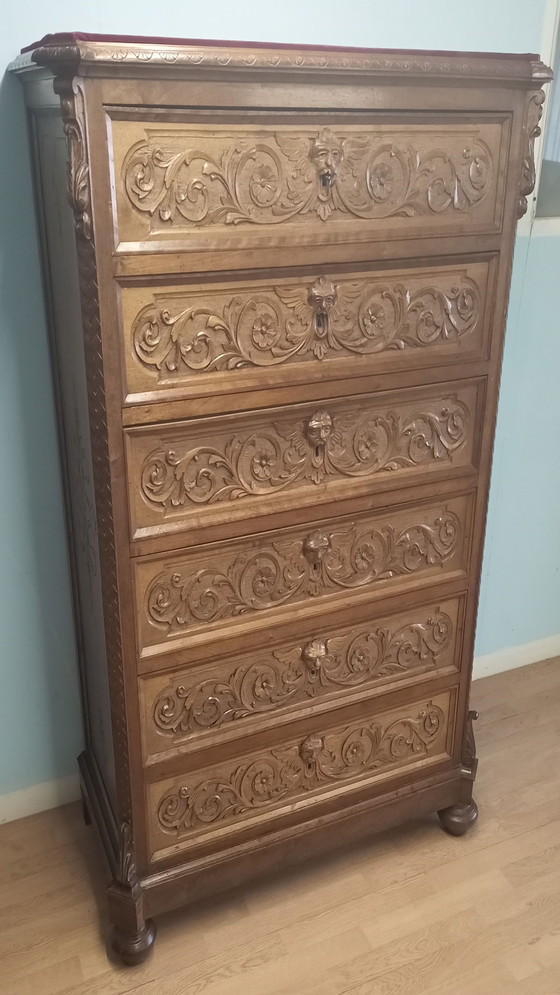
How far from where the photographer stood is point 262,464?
1.46 m

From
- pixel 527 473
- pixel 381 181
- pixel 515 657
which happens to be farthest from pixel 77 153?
pixel 515 657

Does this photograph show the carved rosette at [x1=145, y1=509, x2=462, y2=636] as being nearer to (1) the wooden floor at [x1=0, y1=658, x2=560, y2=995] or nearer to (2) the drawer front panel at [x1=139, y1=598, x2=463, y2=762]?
(2) the drawer front panel at [x1=139, y1=598, x2=463, y2=762]

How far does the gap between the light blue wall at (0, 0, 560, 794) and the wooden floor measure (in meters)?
0.28

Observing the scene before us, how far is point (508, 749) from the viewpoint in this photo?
2.27 metres

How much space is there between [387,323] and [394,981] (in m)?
1.25

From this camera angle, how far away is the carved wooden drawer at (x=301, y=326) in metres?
1.29

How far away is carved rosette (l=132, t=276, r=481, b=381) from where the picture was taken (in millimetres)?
1300

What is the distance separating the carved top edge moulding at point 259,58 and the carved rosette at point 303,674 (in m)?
0.98

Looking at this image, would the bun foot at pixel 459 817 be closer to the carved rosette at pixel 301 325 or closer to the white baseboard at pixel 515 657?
the white baseboard at pixel 515 657

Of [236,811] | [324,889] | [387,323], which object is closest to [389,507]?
[387,323]

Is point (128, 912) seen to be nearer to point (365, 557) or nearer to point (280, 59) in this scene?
point (365, 557)

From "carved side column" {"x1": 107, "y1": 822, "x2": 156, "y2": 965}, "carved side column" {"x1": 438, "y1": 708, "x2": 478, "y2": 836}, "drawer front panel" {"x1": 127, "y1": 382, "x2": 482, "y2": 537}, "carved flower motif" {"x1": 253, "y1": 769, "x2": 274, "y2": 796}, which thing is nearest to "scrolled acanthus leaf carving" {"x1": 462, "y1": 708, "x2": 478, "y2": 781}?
"carved side column" {"x1": 438, "y1": 708, "x2": 478, "y2": 836}

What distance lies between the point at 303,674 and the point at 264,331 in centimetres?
67

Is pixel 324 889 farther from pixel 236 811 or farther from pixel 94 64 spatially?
pixel 94 64
